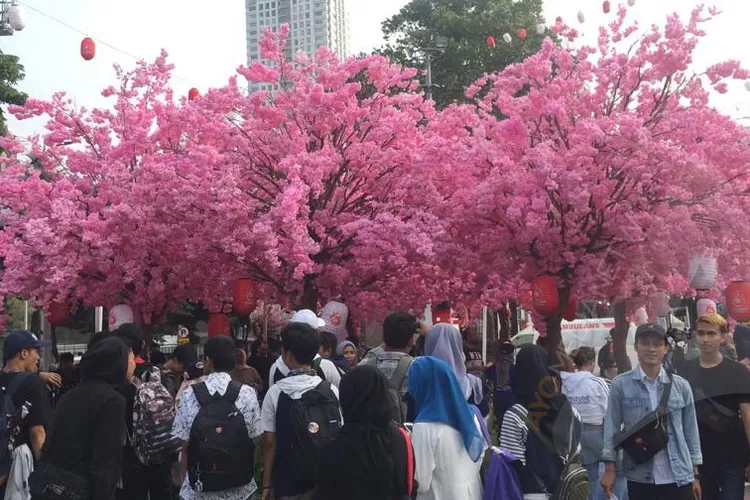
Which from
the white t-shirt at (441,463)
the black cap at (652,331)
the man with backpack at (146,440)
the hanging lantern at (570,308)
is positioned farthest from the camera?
the hanging lantern at (570,308)

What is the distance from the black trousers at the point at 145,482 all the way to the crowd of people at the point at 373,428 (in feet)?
0.03

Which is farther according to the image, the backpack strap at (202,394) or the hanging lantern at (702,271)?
the hanging lantern at (702,271)

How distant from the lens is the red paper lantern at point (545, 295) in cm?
1159

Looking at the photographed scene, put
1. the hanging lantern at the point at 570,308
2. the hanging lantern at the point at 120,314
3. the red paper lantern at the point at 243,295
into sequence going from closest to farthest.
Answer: the hanging lantern at the point at 570,308 < the red paper lantern at the point at 243,295 < the hanging lantern at the point at 120,314

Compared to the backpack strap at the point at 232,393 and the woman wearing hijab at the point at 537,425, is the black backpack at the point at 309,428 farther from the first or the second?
the woman wearing hijab at the point at 537,425

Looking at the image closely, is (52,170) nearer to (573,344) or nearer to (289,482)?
(289,482)

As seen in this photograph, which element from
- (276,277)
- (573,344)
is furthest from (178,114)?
(573,344)

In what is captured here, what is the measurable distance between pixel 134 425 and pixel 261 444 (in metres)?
0.99

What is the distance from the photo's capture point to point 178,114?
46.6ft

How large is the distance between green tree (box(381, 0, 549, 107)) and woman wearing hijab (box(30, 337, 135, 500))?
22.7 meters

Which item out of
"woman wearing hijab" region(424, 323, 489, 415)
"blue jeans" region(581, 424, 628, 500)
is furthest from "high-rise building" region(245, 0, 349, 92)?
"woman wearing hijab" region(424, 323, 489, 415)

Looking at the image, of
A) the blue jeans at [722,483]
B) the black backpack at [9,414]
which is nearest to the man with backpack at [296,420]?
the black backpack at [9,414]

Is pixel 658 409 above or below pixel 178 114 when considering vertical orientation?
below

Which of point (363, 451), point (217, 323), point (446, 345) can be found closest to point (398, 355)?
point (446, 345)
